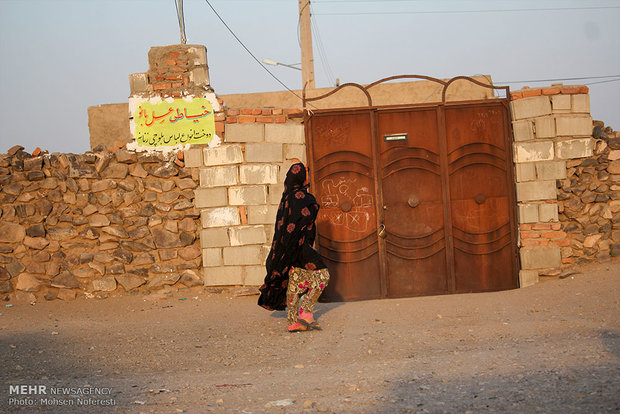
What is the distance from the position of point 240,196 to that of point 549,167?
3.63 metres

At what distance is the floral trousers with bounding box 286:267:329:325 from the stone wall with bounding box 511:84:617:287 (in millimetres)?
2905

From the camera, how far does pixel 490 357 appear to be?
3941 mm

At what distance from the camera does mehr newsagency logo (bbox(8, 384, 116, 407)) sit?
3367 mm

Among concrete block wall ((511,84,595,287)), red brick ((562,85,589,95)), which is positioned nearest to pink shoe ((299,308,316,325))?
concrete block wall ((511,84,595,287))

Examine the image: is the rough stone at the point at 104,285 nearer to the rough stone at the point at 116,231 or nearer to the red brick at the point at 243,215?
the rough stone at the point at 116,231

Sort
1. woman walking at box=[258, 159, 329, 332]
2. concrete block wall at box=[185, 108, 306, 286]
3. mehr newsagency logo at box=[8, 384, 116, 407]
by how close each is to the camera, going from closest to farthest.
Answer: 1. mehr newsagency logo at box=[8, 384, 116, 407]
2. woman walking at box=[258, 159, 329, 332]
3. concrete block wall at box=[185, 108, 306, 286]

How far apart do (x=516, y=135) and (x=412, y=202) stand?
57.4 inches

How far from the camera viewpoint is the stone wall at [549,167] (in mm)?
7148

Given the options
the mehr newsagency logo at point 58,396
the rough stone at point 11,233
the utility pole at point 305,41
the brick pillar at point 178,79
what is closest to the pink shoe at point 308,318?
the mehr newsagency logo at point 58,396

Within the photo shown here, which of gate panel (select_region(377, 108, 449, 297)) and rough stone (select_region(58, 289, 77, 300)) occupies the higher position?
gate panel (select_region(377, 108, 449, 297))


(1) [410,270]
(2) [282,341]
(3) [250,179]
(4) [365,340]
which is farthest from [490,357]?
(3) [250,179]

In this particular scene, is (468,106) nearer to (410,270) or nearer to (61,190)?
(410,270)

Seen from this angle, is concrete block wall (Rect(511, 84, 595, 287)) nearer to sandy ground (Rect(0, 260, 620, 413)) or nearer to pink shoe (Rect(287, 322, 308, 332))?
sandy ground (Rect(0, 260, 620, 413))

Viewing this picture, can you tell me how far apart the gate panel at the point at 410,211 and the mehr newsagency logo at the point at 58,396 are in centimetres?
425
